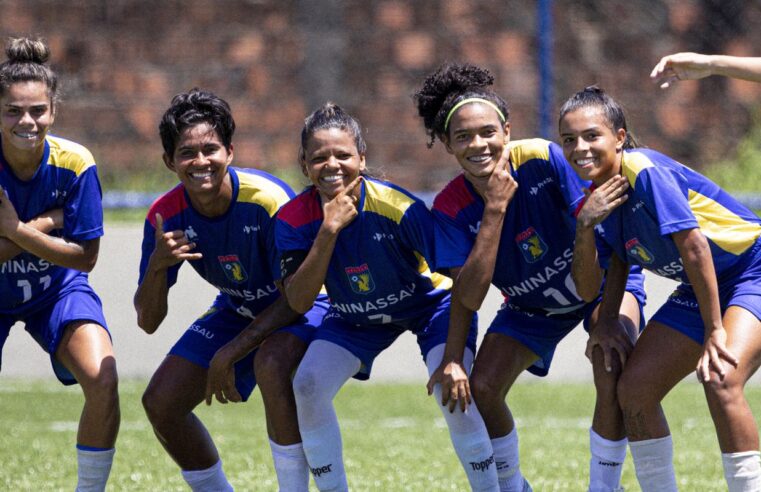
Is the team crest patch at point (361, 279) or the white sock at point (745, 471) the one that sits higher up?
the team crest patch at point (361, 279)

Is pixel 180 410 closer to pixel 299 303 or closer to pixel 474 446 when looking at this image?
pixel 299 303

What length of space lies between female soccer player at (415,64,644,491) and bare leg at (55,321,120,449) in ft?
4.16

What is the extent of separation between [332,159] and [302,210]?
0.82ft

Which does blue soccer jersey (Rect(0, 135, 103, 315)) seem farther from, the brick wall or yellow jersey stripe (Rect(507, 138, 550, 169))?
the brick wall

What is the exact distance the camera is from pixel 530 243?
4480 millimetres

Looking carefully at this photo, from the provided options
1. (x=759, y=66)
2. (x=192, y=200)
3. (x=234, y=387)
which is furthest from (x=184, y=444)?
(x=759, y=66)

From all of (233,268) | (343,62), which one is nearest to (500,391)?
(233,268)

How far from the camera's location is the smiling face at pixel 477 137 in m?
4.31

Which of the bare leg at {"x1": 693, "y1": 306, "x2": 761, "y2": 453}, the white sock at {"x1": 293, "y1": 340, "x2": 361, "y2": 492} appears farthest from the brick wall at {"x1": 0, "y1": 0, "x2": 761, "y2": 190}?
the bare leg at {"x1": 693, "y1": 306, "x2": 761, "y2": 453}

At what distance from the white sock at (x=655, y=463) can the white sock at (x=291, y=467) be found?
4.11ft

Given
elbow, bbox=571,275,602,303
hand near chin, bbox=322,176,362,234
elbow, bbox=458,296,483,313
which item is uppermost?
hand near chin, bbox=322,176,362,234

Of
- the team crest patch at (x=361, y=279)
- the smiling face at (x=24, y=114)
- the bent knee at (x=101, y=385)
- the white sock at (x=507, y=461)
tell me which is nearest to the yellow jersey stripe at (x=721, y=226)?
the white sock at (x=507, y=461)

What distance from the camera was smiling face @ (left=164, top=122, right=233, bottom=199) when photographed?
14.8 feet

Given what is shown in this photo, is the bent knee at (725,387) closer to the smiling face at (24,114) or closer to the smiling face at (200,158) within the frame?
the smiling face at (200,158)
